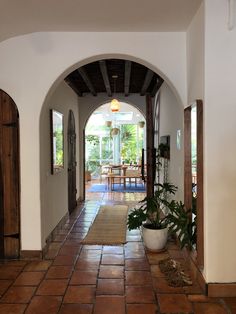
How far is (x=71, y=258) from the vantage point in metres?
3.95

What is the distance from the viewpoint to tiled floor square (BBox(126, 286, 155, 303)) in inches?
112

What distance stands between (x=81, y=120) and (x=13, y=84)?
14.5ft

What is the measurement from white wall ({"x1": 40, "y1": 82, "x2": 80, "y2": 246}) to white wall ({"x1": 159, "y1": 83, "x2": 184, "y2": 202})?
6.11ft

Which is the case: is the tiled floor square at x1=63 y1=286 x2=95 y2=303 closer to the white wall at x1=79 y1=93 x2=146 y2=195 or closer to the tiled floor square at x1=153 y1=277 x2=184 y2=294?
the tiled floor square at x1=153 y1=277 x2=184 y2=294

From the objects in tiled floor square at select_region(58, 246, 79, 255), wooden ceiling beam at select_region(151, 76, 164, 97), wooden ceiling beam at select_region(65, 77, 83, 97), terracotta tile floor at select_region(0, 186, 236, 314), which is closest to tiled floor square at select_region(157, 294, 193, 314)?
terracotta tile floor at select_region(0, 186, 236, 314)

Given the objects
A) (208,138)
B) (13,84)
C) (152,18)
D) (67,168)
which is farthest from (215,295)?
(67,168)

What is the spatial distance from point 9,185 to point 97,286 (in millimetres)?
1669

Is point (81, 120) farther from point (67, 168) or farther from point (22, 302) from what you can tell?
point (22, 302)

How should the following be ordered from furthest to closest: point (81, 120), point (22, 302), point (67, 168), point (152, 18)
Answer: point (81, 120) → point (67, 168) → point (152, 18) → point (22, 302)

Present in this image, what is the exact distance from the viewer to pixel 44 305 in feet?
9.10

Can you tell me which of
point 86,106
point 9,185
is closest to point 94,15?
point 9,185

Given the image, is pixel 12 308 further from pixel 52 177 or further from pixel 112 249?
pixel 52 177

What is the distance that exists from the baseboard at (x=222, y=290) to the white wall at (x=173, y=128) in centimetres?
149

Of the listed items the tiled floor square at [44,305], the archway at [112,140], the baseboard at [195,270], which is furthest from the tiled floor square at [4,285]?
the archway at [112,140]
